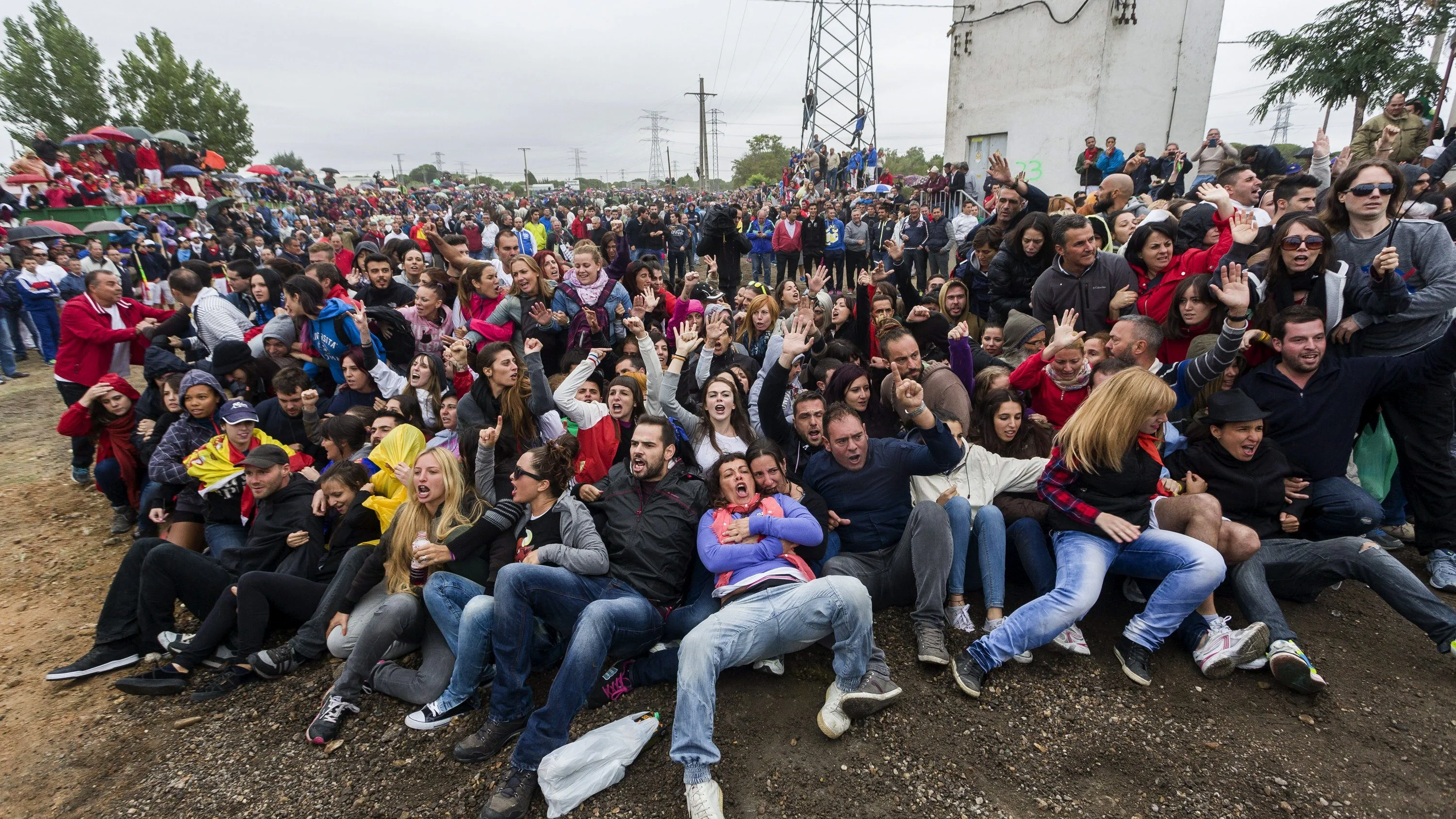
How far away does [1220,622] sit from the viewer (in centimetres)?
340

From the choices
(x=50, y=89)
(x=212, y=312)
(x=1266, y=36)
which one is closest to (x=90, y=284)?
(x=212, y=312)

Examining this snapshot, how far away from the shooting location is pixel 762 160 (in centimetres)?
7494

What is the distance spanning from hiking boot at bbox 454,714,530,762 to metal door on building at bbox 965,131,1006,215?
1639cm

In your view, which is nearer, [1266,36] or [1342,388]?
[1342,388]

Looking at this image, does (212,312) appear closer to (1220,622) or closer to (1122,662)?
(1122,662)

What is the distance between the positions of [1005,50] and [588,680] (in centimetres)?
1877

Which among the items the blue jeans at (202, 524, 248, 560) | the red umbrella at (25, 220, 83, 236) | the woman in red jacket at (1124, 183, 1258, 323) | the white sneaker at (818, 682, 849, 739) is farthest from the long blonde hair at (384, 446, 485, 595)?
the red umbrella at (25, 220, 83, 236)

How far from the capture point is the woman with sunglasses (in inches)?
147

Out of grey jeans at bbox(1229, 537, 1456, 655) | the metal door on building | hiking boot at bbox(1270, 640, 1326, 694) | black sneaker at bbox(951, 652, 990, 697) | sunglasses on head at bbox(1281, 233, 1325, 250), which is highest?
the metal door on building

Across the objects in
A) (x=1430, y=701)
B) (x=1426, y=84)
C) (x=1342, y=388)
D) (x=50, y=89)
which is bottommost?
(x=1430, y=701)

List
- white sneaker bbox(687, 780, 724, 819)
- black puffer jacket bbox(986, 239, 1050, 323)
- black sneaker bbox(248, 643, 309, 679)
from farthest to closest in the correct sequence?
black puffer jacket bbox(986, 239, 1050, 323)
black sneaker bbox(248, 643, 309, 679)
white sneaker bbox(687, 780, 724, 819)

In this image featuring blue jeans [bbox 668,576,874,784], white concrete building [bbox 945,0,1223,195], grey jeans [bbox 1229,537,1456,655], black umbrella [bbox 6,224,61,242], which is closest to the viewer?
blue jeans [bbox 668,576,874,784]

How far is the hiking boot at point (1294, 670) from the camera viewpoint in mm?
3055

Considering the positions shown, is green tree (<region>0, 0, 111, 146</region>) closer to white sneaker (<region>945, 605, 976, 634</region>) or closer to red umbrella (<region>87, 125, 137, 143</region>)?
red umbrella (<region>87, 125, 137, 143</region>)
